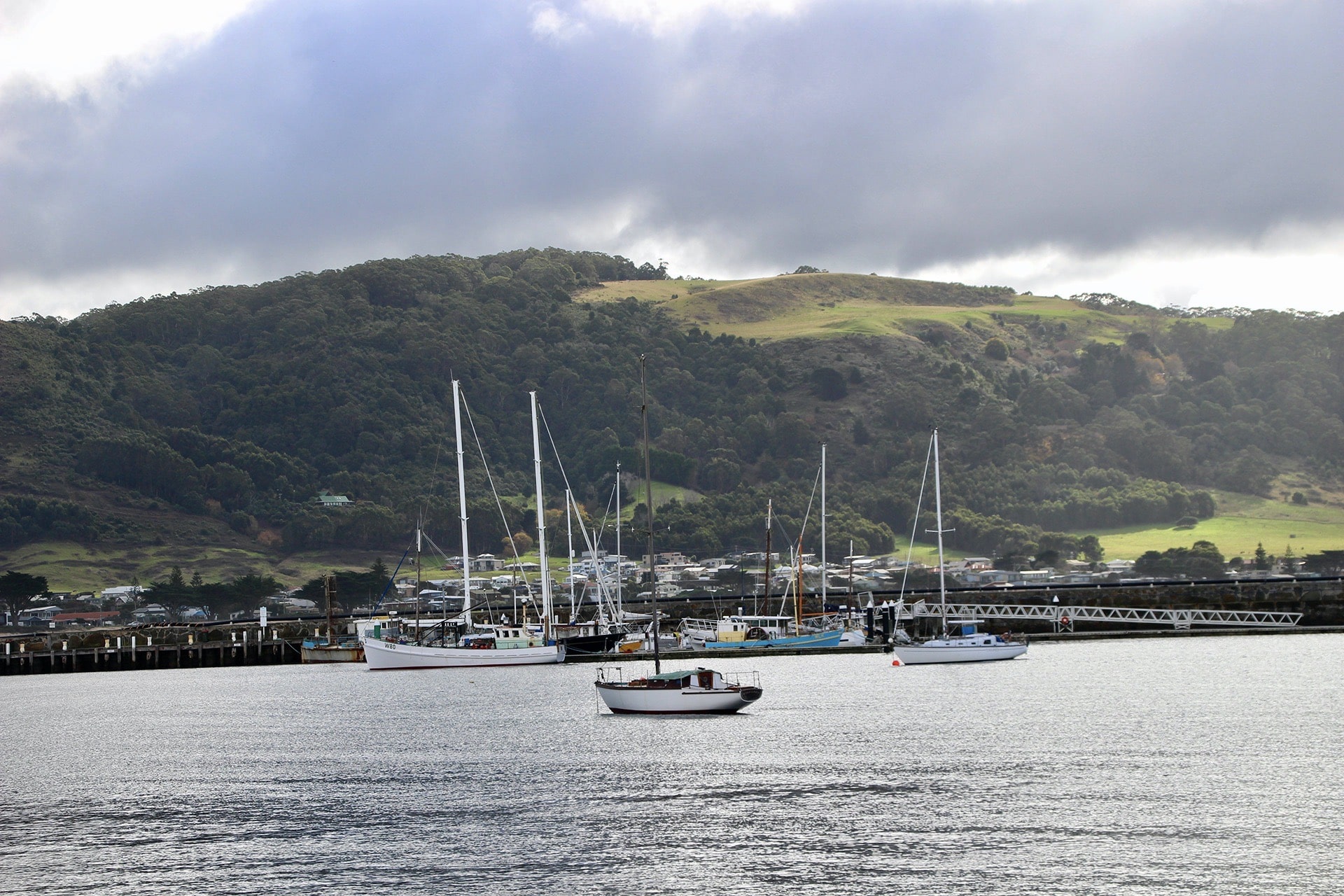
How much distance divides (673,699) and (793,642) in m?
43.4

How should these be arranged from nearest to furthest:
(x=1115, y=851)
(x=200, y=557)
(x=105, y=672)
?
1. (x=1115, y=851)
2. (x=105, y=672)
3. (x=200, y=557)

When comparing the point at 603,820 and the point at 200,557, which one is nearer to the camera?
the point at 603,820

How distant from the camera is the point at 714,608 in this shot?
116125mm

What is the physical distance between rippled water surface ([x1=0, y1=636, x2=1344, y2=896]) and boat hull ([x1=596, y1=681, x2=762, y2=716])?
64 cm

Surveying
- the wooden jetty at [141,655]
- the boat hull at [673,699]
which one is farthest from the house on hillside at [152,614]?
the boat hull at [673,699]

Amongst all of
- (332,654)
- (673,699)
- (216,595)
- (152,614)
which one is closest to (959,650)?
(673,699)

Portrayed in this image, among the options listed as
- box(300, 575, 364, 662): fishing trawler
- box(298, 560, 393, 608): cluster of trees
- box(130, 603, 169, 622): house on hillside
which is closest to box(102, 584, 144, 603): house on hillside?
box(130, 603, 169, 622): house on hillside

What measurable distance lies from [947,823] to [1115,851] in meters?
4.01

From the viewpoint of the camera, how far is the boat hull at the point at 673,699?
159 feet

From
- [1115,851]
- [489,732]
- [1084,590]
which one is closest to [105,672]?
[489,732]

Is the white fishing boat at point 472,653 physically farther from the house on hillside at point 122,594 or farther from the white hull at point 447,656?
the house on hillside at point 122,594

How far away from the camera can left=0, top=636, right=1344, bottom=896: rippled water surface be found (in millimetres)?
25609

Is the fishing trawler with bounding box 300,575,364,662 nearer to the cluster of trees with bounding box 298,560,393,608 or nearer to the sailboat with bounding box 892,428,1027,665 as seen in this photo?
the sailboat with bounding box 892,428,1027,665

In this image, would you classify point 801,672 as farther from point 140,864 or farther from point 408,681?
point 140,864
